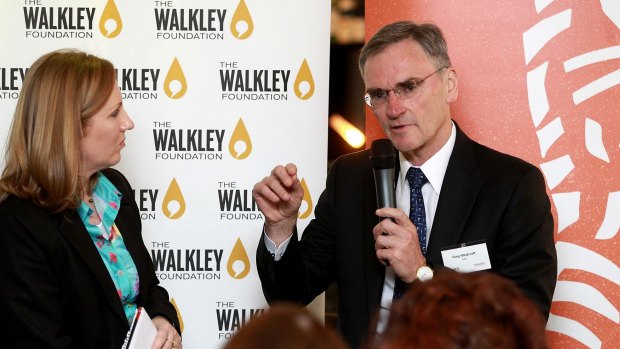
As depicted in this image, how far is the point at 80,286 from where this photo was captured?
8.43 ft

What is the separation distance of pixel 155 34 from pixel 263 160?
72 cm

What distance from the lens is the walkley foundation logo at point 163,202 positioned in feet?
11.7

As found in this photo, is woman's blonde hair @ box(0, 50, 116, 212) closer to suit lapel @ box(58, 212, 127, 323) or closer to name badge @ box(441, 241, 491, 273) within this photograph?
suit lapel @ box(58, 212, 127, 323)

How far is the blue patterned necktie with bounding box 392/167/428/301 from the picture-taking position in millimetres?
2729

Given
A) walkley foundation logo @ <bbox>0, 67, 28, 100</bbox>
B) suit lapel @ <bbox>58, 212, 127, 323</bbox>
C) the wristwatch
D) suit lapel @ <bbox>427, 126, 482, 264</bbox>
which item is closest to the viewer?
the wristwatch

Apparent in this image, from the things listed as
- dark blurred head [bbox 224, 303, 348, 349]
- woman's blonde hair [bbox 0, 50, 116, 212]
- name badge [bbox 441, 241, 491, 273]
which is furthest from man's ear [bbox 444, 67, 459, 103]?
dark blurred head [bbox 224, 303, 348, 349]

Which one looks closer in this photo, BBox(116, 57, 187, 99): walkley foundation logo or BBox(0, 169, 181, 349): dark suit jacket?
BBox(0, 169, 181, 349): dark suit jacket

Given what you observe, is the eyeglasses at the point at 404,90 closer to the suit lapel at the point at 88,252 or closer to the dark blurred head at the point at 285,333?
the suit lapel at the point at 88,252

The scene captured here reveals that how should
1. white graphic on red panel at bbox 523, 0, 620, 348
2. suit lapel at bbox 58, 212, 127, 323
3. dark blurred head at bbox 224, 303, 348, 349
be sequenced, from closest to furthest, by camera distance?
dark blurred head at bbox 224, 303, 348, 349, suit lapel at bbox 58, 212, 127, 323, white graphic on red panel at bbox 523, 0, 620, 348

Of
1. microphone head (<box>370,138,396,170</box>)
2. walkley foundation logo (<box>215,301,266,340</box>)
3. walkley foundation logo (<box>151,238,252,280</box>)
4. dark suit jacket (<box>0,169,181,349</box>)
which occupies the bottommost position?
walkley foundation logo (<box>215,301,266,340</box>)

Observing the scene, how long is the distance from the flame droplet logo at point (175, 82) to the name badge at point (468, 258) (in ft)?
4.88

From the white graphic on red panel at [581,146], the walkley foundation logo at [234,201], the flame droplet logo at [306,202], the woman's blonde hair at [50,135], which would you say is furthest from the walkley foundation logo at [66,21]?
the white graphic on red panel at [581,146]

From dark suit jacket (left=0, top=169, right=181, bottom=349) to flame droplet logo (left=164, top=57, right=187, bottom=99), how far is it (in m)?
1.06

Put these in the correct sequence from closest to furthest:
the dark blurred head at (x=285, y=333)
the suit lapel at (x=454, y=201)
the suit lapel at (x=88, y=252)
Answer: the dark blurred head at (x=285, y=333)
the suit lapel at (x=88, y=252)
the suit lapel at (x=454, y=201)
